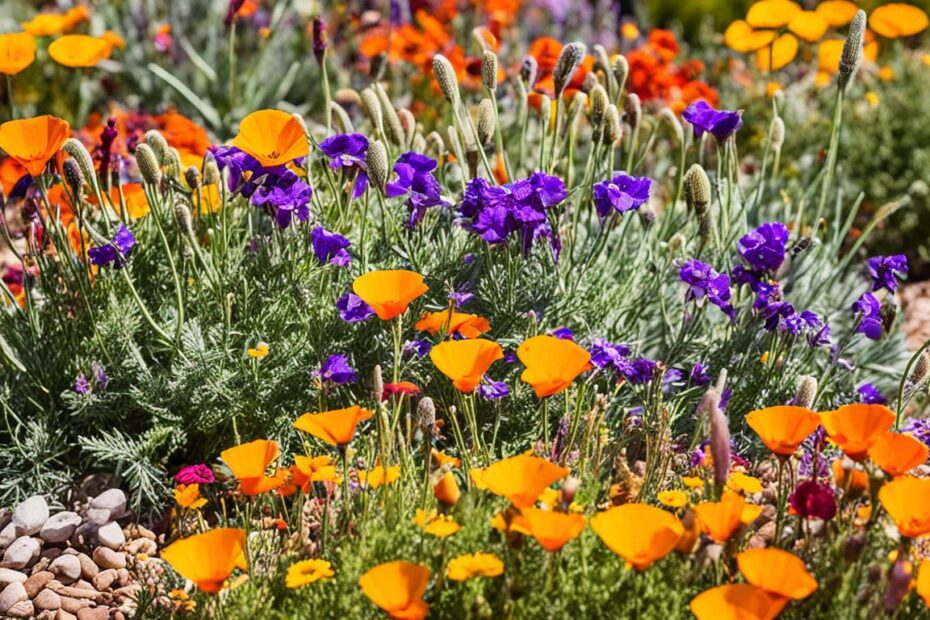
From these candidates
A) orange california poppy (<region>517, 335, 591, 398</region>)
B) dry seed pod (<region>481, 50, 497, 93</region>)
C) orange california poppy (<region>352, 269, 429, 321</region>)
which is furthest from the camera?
dry seed pod (<region>481, 50, 497, 93</region>)

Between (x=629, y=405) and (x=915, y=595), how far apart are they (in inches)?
→ 38.9

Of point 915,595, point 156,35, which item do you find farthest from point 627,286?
point 156,35

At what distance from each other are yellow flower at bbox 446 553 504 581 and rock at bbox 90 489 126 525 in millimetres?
1044

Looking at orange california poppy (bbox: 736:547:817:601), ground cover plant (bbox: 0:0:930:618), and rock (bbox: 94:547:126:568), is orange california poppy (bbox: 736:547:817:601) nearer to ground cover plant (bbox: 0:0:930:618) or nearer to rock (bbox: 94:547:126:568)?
ground cover plant (bbox: 0:0:930:618)

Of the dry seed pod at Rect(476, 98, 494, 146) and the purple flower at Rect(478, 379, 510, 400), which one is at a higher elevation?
the dry seed pod at Rect(476, 98, 494, 146)

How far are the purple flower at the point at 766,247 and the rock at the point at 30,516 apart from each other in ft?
5.46

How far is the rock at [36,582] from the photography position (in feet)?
8.14

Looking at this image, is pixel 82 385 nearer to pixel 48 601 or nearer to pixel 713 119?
pixel 48 601

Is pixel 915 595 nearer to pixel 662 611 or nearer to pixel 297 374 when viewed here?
pixel 662 611

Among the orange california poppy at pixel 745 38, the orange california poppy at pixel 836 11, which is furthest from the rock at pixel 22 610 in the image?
the orange california poppy at pixel 836 11

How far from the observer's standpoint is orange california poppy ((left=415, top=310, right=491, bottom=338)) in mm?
2436

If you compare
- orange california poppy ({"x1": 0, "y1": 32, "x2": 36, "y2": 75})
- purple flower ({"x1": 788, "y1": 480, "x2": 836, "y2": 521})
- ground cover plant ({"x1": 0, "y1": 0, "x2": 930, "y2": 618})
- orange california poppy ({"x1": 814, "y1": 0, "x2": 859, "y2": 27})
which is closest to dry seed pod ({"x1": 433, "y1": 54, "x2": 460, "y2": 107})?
ground cover plant ({"x1": 0, "y1": 0, "x2": 930, "y2": 618})

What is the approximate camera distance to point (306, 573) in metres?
1.92

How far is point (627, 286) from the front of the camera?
2.92m
